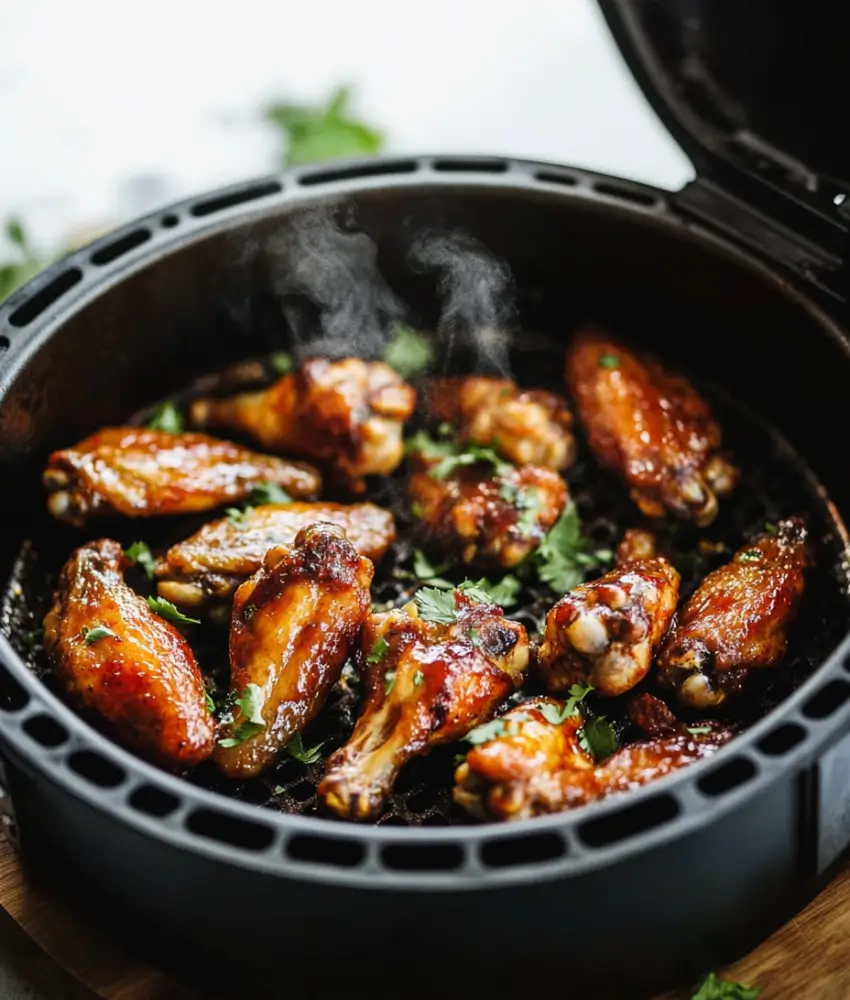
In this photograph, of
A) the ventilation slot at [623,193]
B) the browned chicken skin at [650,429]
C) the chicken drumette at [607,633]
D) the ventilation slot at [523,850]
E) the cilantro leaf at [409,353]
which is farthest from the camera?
the cilantro leaf at [409,353]

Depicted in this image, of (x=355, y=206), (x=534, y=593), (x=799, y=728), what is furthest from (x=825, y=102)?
(x=799, y=728)

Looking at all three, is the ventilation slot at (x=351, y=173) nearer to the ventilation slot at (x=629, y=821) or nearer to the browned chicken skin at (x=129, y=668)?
the browned chicken skin at (x=129, y=668)

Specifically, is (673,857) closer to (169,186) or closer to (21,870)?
(21,870)

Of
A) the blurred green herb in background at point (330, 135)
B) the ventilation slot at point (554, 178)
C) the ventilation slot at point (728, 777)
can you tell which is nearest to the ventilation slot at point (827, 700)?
the ventilation slot at point (728, 777)

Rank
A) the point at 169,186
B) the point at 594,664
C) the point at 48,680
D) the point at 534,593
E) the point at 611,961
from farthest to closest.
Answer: the point at 169,186 < the point at 534,593 < the point at 48,680 < the point at 594,664 < the point at 611,961

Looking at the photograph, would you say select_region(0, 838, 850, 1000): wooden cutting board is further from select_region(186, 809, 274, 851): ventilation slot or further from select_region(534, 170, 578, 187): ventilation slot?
select_region(534, 170, 578, 187): ventilation slot

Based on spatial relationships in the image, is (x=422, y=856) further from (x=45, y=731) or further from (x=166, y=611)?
(x=166, y=611)

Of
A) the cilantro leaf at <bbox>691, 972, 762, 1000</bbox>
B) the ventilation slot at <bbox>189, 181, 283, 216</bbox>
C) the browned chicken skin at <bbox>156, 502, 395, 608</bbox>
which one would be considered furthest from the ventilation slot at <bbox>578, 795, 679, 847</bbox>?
the ventilation slot at <bbox>189, 181, 283, 216</bbox>
